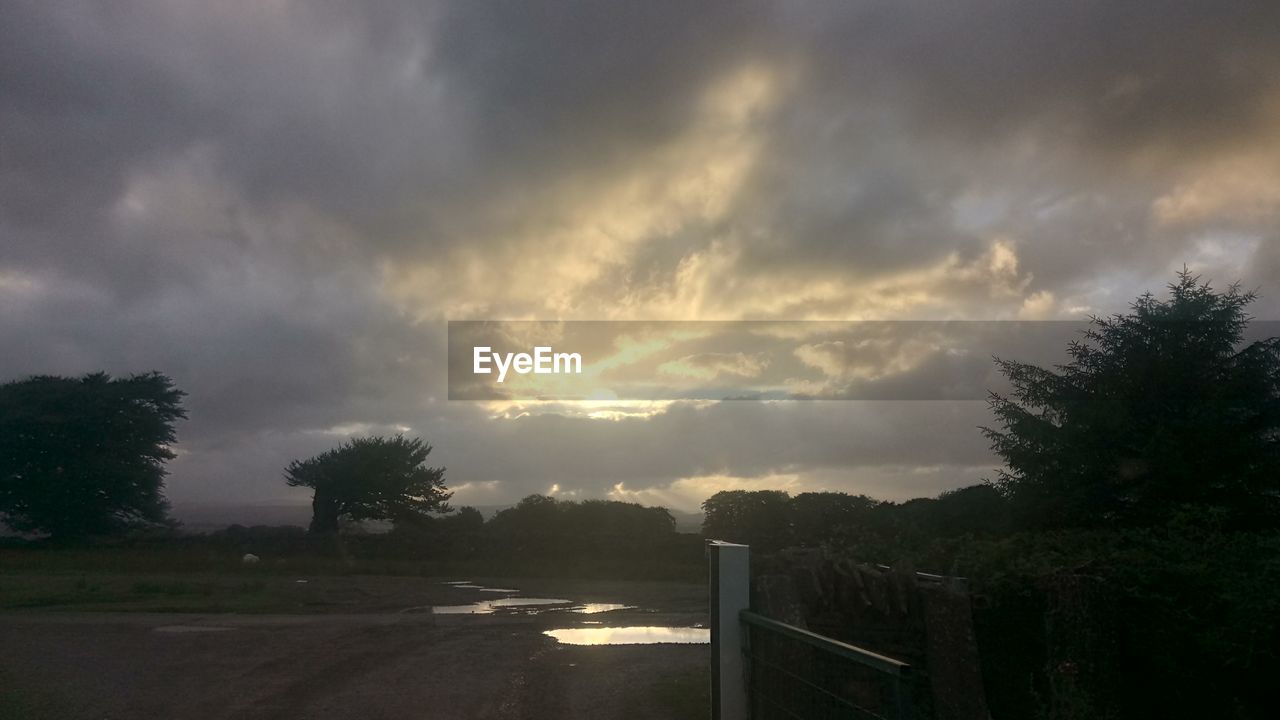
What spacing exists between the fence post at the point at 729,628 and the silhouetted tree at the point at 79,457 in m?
56.9

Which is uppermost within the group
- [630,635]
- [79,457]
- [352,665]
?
[79,457]

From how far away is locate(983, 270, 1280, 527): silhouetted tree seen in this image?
14586 millimetres

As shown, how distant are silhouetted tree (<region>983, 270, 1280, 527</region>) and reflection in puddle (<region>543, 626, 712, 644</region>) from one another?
6424 mm

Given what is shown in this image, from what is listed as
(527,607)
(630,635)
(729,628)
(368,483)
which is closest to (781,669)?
(729,628)

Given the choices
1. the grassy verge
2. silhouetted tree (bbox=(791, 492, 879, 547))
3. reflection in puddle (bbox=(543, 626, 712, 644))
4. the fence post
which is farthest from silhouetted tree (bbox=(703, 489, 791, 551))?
the fence post

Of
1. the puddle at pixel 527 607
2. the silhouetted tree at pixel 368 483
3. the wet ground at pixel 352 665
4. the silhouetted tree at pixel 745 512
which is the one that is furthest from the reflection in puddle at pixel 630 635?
the silhouetted tree at pixel 368 483

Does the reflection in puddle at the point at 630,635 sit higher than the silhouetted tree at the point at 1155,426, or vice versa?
the silhouetted tree at the point at 1155,426

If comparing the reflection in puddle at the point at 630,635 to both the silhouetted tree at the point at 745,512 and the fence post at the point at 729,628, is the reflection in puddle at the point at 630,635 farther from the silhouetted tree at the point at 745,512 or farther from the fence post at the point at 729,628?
the silhouetted tree at the point at 745,512

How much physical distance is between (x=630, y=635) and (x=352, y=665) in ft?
19.3

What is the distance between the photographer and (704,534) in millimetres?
44031

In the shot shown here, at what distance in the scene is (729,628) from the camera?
6637 mm

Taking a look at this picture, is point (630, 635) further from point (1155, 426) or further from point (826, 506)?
point (826, 506)

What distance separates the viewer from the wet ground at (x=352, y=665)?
961 centimetres

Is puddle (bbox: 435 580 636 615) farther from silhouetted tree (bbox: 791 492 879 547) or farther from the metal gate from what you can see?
silhouetted tree (bbox: 791 492 879 547)
